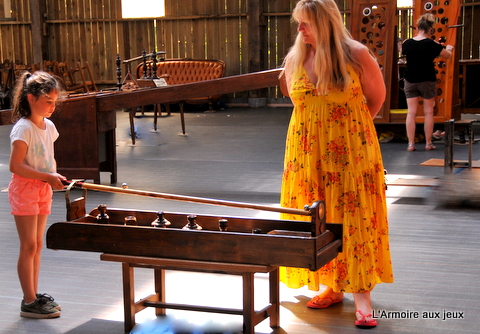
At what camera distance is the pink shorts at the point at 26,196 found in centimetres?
285

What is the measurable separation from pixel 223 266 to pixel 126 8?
1344 centimetres

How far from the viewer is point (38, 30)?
53.9 feet

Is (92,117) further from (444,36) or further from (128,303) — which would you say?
(444,36)

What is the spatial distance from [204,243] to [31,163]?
2.90 feet

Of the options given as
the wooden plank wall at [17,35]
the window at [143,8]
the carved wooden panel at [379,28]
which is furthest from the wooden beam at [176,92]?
the wooden plank wall at [17,35]

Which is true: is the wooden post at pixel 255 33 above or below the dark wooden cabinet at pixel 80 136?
above

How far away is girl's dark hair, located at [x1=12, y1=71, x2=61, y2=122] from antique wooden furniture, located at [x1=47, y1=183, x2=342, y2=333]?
45 cm

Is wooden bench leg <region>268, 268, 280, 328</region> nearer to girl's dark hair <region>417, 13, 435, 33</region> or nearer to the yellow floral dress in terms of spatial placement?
the yellow floral dress

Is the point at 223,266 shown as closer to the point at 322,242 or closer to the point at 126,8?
the point at 322,242

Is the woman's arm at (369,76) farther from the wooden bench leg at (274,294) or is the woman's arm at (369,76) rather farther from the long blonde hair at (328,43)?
the wooden bench leg at (274,294)

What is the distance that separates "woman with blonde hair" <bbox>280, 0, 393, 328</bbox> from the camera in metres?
2.79

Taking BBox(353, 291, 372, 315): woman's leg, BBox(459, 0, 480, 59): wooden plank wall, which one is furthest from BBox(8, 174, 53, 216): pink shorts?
BBox(459, 0, 480, 59): wooden plank wall

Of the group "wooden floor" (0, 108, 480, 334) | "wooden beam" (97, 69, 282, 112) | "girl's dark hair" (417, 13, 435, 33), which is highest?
"girl's dark hair" (417, 13, 435, 33)

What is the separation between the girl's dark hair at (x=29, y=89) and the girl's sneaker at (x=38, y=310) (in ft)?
2.74
